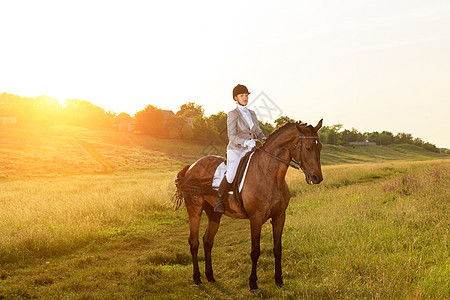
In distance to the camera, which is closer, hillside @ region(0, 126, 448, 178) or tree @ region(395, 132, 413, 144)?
hillside @ region(0, 126, 448, 178)

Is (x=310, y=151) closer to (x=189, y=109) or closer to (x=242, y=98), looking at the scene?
(x=242, y=98)

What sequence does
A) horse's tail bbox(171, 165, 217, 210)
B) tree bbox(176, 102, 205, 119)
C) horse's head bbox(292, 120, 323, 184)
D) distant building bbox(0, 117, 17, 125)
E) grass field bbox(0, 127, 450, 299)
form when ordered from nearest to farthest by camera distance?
horse's head bbox(292, 120, 323, 184), grass field bbox(0, 127, 450, 299), horse's tail bbox(171, 165, 217, 210), distant building bbox(0, 117, 17, 125), tree bbox(176, 102, 205, 119)

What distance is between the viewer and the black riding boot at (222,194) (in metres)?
6.23

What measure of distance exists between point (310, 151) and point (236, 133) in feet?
5.39

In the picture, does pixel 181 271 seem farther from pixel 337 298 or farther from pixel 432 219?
pixel 432 219

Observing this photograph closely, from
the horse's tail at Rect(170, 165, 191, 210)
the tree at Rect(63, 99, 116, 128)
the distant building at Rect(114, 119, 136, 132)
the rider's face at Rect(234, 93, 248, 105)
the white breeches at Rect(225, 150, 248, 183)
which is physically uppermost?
the tree at Rect(63, 99, 116, 128)

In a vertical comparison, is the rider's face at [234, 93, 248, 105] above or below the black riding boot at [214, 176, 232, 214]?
above

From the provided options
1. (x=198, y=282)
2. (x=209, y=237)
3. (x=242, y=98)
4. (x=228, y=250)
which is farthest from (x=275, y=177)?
(x=228, y=250)

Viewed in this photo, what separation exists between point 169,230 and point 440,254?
854cm

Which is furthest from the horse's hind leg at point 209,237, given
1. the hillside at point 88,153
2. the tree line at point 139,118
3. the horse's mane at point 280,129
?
the tree line at point 139,118

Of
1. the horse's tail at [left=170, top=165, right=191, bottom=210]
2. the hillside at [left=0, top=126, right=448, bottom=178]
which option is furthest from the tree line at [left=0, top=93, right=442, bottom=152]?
the horse's tail at [left=170, top=165, right=191, bottom=210]

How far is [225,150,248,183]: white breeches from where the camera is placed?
6.16 m

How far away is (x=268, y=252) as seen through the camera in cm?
789

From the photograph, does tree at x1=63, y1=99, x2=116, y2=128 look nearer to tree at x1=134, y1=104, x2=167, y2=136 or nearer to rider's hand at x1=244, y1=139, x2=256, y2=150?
tree at x1=134, y1=104, x2=167, y2=136
